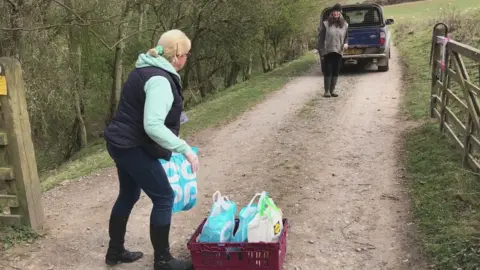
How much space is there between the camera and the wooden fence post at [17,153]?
464 cm

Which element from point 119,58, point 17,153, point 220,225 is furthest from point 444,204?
point 119,58

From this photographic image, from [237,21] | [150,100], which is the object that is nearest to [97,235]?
[150,100]

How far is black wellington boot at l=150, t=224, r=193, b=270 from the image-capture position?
3844 millimetres

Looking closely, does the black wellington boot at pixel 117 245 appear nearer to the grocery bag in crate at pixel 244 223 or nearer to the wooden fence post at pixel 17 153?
the grocery bag in crate at pixel 244 223

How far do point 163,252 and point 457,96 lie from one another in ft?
15.7

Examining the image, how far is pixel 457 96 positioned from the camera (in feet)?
22.3

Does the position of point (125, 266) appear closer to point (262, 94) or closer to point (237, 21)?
point (262, 94)

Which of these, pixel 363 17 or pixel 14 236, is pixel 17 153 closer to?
pixel 14 236

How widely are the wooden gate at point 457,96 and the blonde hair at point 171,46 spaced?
10.8 feet

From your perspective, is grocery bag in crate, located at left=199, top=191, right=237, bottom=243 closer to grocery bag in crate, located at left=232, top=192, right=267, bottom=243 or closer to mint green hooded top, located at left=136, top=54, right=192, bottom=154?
grocery bag in crate, located at left=232, top=192, right=267, bottom=243

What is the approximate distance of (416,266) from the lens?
3.98 m

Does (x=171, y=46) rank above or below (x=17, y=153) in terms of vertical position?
above

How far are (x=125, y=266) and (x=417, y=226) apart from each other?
2.64 meters

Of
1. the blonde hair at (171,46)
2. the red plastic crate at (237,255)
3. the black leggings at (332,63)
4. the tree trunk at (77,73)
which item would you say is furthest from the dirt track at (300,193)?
the tree trunk at (77,73)
